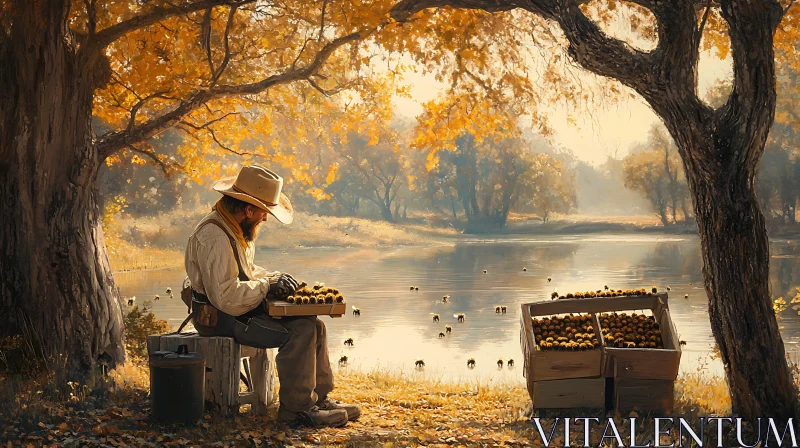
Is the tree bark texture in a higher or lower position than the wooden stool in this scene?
higher

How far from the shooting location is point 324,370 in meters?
6.69

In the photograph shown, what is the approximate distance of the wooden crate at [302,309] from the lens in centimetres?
618

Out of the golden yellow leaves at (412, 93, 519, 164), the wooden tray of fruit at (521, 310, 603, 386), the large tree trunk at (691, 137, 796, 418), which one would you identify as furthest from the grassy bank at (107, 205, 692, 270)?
the large tree trunk at (691, 137, 796, 418)

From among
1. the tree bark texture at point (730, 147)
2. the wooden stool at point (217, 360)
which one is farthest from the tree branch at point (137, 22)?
the tree bark texture at point (730, 147)

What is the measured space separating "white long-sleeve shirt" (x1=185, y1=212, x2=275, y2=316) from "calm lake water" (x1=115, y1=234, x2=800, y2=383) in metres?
3.84

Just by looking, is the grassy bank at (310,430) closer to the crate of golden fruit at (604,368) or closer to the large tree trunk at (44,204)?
the crate of golden fruit at (604,368)

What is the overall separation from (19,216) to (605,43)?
5053 millimetres

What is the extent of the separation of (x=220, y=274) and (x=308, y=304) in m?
0.64

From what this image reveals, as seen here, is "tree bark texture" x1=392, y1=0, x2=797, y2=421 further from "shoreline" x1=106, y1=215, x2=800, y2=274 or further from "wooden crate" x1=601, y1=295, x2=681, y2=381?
"shoreline" x1=106, y1=215, x2=800, y2=274

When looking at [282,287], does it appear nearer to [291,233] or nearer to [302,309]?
[302,309]

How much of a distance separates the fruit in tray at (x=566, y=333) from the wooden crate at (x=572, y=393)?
267 millimetres

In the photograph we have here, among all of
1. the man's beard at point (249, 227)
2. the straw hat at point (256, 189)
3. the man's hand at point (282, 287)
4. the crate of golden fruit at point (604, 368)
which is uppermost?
the straw hat at point (256, 189)

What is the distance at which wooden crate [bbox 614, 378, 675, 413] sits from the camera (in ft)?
22.7

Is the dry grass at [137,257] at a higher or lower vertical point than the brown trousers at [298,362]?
higher
